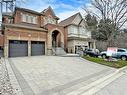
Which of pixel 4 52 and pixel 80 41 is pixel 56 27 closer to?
pixel 80 41

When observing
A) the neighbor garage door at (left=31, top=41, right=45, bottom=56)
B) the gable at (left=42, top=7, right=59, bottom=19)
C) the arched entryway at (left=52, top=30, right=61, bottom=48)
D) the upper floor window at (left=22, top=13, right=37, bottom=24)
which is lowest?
the neighbor garage door at (left=31, top=41, right=45, bottom=56)

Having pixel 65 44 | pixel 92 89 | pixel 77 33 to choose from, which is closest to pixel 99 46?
pixel 77 33

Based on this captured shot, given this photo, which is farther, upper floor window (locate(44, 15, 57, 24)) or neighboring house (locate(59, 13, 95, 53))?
upper floor window (locate(44, 15, 57, 24))

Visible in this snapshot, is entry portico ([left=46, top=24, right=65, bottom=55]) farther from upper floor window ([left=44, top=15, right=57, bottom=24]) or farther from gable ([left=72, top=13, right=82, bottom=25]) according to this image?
gable ([left=72, top=13, right=82, bottom=25])

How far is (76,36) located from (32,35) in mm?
13033

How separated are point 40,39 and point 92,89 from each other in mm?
23239

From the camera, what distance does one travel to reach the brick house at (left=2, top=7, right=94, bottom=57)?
26578mm

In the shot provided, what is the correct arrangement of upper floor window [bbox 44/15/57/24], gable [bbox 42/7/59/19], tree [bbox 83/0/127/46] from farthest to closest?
1. gable [bbox 42/7/59/19]
2. upper floor window [bbox 44/15/57/24]
3. tree [bbox 83/0/127/46]

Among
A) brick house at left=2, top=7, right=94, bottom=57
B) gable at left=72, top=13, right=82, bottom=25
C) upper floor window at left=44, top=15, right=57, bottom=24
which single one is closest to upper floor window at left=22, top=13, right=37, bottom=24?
brick house at left=2, top=7, right=94, bottom=57

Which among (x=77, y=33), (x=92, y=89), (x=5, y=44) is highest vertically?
(x=77, y=33)

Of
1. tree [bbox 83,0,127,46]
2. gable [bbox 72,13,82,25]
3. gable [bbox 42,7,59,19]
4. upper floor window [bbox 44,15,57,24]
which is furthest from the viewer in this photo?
gable [bbox 72,13,82,25]

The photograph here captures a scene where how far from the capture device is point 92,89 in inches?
340

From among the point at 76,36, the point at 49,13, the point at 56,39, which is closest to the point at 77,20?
the point at 76,36

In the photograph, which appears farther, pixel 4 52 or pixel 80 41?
pixel 80 41
